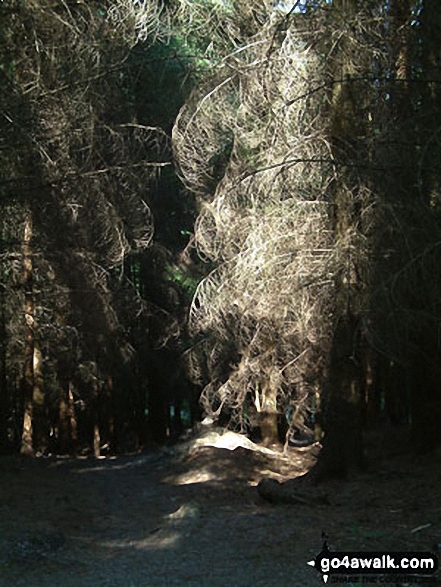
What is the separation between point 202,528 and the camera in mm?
8039

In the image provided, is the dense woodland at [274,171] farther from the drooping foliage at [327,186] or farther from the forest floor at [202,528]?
the forest floor at [202,528]

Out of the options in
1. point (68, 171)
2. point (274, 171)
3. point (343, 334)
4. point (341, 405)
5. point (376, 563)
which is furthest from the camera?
point (68, 171)

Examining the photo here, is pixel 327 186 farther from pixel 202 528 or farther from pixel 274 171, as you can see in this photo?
pixel 202 528

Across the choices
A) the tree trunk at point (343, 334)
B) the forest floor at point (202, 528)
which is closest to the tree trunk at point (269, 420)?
the forest floor at point (202, 528)

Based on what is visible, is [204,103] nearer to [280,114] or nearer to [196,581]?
[280,114]

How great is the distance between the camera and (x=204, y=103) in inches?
393

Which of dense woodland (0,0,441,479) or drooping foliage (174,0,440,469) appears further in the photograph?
dense woodland (0,0,441,479)

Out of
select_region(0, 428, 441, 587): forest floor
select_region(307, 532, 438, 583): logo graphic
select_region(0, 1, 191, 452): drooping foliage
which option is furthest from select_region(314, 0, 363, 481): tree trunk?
select_region(307, 532, 438, 583): logo graphic

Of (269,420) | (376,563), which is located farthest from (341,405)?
(269,420)

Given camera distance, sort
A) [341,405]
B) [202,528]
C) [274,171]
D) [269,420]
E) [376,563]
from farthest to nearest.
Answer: [269,420] < [341,405] < [274,171] < [202,528] < [376,563]

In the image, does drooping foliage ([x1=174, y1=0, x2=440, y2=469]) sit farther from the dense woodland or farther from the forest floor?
the forest floor

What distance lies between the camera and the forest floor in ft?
20.4

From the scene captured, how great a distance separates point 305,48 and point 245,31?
1753 mm

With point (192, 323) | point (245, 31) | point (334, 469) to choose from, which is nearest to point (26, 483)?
point (192, 323)
